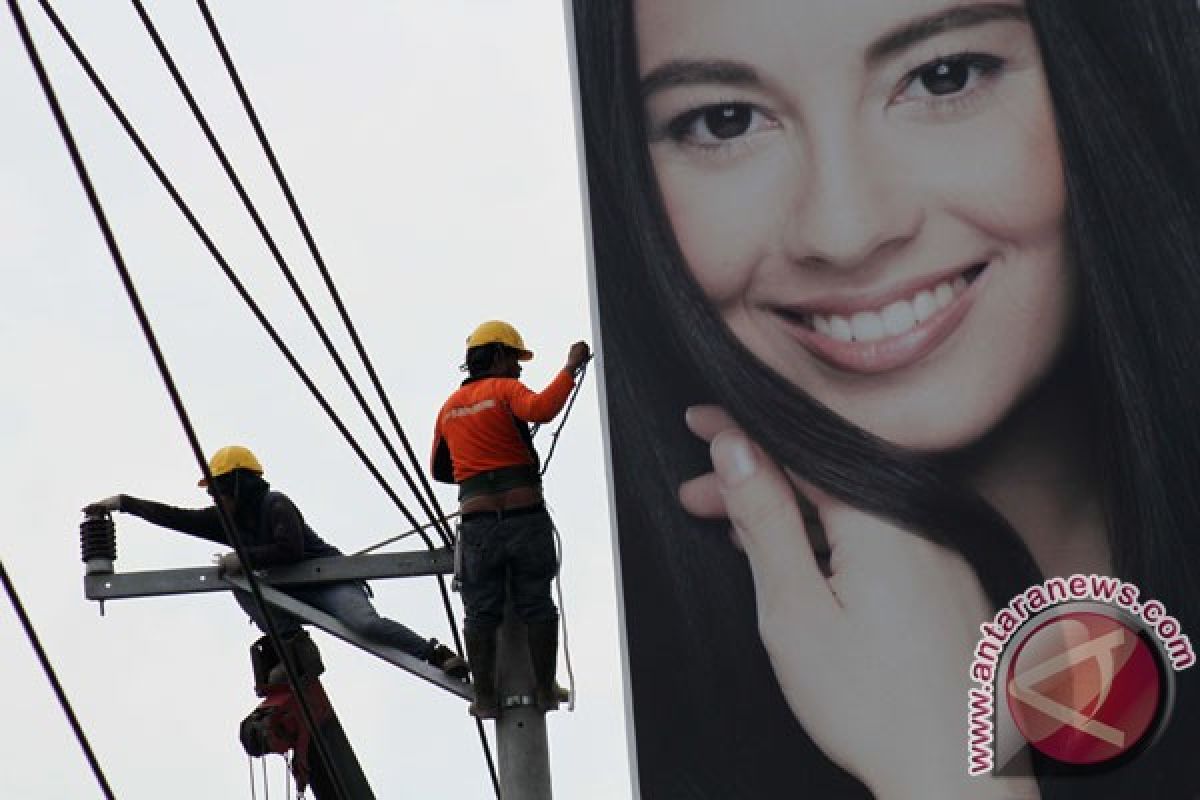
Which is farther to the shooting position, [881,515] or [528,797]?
[881,515]

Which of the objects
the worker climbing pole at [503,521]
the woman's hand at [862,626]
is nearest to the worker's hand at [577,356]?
the worker climbing pole at [503,521]

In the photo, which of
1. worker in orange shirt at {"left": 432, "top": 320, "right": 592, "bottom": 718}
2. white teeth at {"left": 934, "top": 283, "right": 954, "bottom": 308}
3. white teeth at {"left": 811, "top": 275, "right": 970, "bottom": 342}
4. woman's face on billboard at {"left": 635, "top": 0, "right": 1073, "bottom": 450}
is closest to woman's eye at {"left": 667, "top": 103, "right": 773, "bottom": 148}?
woman's face on billboard at {"left": 635, "top": 0, "right": 1073, "bottom": 450}

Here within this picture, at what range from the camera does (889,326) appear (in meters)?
16.4

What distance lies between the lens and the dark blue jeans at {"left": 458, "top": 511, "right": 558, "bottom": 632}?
44.9 ft

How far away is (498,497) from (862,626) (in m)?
2.57

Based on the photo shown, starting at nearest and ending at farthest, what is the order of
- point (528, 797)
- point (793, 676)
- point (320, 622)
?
point (528, 797)
point (320, 622)
point (793, 676)

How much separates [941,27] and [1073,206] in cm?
106

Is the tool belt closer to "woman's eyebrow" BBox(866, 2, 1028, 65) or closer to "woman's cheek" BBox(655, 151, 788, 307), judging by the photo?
"woman's cheek" BBox(655, 151, 788, 307)

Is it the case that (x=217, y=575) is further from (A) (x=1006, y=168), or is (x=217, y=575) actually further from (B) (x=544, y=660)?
(A) (x=1006, y=168)

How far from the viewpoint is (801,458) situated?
16.4 meters

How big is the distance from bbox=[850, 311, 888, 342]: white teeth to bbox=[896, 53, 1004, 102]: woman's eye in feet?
3.32

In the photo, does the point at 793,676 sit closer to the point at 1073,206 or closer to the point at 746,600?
the point at 746,600

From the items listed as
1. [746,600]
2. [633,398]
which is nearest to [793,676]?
[746,600]

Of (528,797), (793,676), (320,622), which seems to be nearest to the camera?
(528,797)
